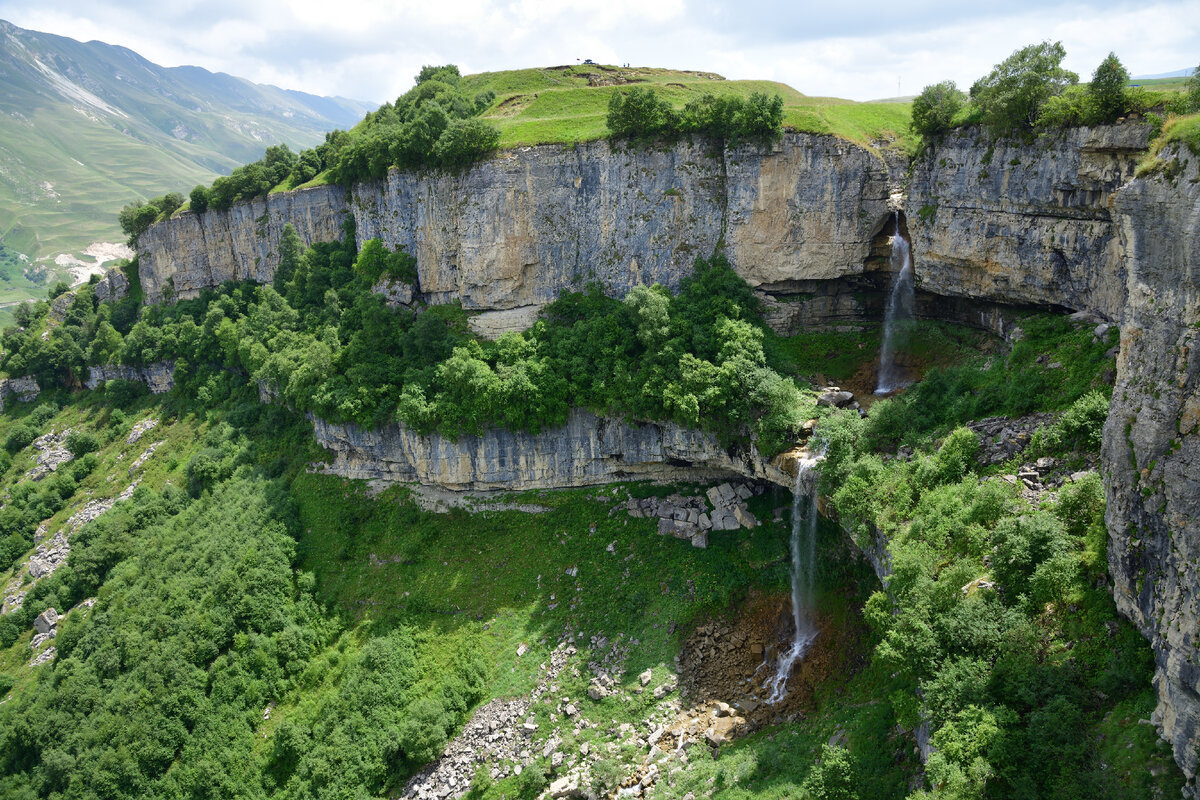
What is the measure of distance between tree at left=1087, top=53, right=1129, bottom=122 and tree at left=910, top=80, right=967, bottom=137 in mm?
6607

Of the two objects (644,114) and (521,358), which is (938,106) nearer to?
(644,114)

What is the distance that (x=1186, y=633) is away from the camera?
43.0 ft

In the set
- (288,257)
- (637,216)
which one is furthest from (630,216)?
(288,257)

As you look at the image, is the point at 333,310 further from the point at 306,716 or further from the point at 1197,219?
the point at 1197,219

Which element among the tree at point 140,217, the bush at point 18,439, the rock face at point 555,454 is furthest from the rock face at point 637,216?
the bush at point 18,439

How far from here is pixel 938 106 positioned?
30.4 meters

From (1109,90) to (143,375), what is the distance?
7100 centimetres

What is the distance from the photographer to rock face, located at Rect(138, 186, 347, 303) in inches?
2028

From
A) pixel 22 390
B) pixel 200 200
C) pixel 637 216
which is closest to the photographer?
pixel 637 216

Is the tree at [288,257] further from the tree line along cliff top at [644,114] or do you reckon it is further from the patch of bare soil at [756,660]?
the patch of bare soil at [756,660]

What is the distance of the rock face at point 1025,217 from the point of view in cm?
2461

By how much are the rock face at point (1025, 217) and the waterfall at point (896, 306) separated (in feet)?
6.03

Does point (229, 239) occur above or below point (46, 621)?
above

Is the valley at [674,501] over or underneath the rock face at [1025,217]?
underneath
